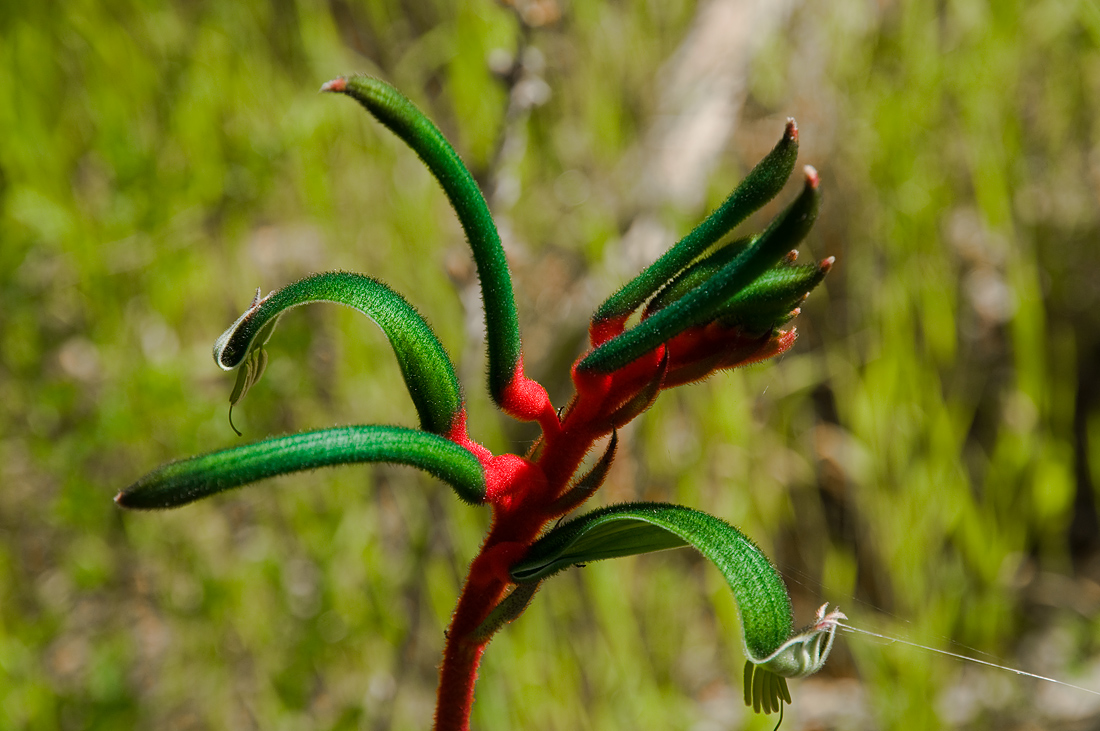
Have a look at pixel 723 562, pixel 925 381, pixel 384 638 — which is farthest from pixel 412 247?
pixel 723 562

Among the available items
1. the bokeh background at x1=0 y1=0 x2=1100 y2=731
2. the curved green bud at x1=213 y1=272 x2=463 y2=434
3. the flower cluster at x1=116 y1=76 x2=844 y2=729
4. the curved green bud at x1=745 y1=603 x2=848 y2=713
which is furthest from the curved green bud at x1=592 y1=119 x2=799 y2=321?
the bokeh background at x1=0 y1=0 x2=1100 y2=731

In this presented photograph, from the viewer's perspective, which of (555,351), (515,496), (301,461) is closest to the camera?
(301,461)

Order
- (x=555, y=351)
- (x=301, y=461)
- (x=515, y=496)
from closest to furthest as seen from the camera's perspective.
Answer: (x=301, y=461), (x=515, y=496), (x=555, y=351)

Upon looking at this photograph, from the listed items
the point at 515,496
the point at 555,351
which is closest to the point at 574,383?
the point at 515,496

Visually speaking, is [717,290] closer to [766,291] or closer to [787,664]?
[766,291]

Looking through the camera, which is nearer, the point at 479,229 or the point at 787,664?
the point at 787,664

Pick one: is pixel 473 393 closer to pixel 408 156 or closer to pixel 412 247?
pixel 412 247

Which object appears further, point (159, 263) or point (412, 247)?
point (412, 247)
